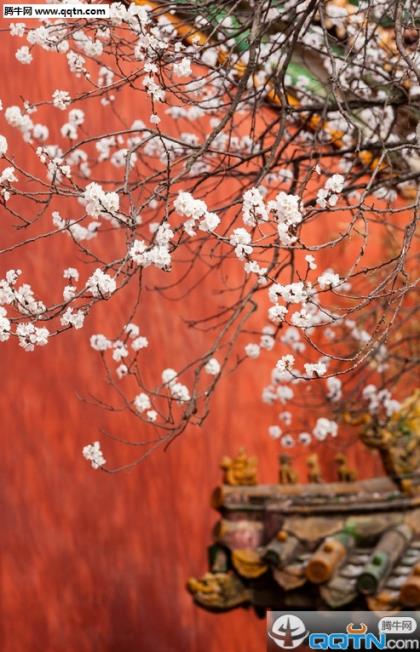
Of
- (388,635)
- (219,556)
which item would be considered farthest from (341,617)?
(219,556)

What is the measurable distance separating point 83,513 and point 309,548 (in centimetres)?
111

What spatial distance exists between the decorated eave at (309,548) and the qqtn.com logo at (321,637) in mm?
78

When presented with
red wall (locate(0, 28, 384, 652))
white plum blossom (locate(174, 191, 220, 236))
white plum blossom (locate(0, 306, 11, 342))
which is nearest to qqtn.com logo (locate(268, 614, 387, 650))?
red wall (locate(0, 28, 384, 652))

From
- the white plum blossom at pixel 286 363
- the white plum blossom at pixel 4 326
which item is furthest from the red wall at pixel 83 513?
the white plum blossom at pixel 286 363

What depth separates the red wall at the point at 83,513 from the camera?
17.5ft

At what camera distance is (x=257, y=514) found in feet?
17.3

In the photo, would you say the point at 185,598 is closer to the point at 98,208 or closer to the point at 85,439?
the point at 85,439

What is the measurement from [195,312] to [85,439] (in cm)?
112

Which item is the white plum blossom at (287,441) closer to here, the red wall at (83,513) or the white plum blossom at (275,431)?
the white plum blossom at (275,431)

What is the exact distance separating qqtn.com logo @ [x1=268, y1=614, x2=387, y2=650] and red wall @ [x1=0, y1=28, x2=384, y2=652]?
109cm

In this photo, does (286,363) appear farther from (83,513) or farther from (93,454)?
(83,513)

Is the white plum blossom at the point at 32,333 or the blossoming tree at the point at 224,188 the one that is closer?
the blossoming tree at the point at 224,188

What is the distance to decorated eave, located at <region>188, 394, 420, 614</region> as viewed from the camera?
4.80 m

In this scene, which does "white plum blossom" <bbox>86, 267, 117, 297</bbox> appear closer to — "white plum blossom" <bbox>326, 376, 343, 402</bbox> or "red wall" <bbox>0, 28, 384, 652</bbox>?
"red wall" <bbox>0, 28, 384, 652</bbox>
